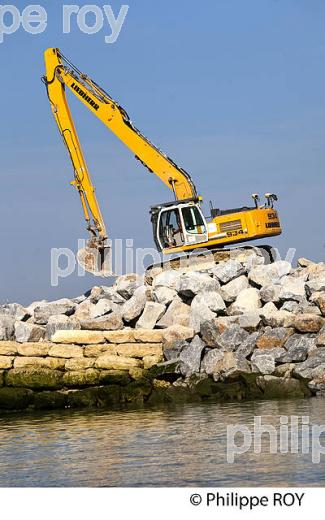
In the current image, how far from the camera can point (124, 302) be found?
77.2ft

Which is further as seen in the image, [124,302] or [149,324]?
[124,302]

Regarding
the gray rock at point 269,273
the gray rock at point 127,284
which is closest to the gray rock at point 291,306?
the gray rock at point 269,273

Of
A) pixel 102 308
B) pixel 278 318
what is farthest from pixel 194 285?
pixel 278 318

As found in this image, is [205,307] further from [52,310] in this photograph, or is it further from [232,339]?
[52,310]

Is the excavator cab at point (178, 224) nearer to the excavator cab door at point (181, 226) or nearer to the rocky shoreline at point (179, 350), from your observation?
the excavator cab door at point (181, 226)

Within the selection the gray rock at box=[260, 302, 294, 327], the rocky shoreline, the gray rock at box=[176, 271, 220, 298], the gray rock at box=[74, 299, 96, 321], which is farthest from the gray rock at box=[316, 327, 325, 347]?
the gray rock at box=[74, 299, 96, 321]

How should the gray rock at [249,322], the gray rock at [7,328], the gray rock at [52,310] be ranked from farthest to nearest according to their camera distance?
the gray rock at [52,310] < the gray rock at [7,328] < the gray rock at [249,322]

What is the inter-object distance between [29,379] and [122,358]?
1.59 metres

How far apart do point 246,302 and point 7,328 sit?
14.6 ft

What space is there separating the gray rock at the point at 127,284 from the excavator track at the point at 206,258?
1.28ft

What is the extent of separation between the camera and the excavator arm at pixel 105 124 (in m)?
28.6
